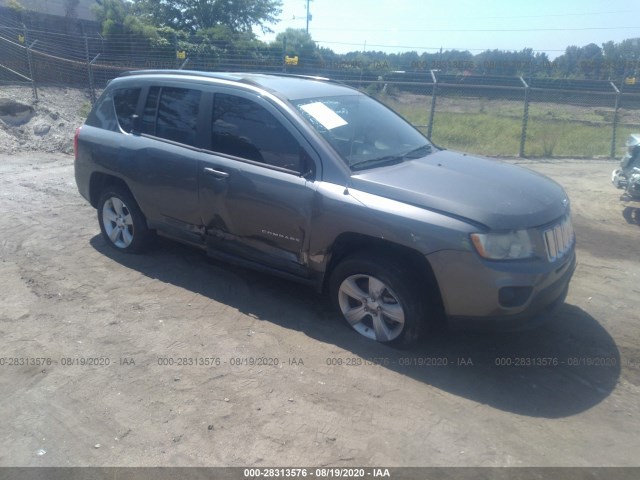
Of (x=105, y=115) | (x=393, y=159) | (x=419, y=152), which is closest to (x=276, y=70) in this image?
(x=105, y=115)

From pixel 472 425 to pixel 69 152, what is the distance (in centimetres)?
1036

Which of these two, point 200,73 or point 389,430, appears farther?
point 200,73

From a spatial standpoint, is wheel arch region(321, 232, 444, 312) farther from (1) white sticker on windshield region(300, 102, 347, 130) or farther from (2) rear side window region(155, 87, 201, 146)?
(2) rear side window region(155, 87, 201, 146)

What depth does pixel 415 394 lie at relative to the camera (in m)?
3.75

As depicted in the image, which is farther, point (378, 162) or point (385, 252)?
point (378, 162)

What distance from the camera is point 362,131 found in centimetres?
488

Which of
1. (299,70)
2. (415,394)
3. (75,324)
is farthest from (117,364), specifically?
(299,70)

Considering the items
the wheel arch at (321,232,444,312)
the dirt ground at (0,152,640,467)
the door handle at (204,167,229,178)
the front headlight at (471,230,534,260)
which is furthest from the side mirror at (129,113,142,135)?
the front headlight at (471,230,534,260)

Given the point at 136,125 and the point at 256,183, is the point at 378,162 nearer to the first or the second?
the point at 256,183

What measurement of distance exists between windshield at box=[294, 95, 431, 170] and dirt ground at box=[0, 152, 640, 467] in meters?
1.36

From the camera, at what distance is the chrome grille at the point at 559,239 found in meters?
3.98

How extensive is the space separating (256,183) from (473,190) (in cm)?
169

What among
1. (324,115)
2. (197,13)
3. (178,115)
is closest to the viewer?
(324,115)

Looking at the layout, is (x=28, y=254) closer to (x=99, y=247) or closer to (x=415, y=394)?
(x=99, y=247)
